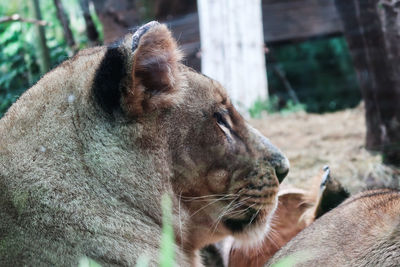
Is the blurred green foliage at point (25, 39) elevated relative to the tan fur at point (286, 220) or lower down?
elevated

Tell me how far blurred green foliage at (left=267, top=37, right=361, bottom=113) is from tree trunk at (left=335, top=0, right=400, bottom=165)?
178cm

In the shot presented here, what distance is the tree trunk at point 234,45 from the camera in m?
4.62

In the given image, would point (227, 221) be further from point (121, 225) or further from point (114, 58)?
point (114, 58)

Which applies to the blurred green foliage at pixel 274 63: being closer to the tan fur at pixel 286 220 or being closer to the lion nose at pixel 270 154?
the lion nose at pixel 270 154

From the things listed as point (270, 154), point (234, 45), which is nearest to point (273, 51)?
point (234, 45)

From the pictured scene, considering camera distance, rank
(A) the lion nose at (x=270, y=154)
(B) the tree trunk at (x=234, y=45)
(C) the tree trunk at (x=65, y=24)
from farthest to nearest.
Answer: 1. (B) the tree trunk at (x=234, y=45)
2. (C) the tree trunk at (x=65, y=24)
3. (A) the lion nose at (x=270, y=154)

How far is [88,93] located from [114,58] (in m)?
0.16

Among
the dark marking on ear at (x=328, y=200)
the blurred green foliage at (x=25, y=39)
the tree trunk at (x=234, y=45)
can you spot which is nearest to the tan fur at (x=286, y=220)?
the dark marking on ear at (x=328, y=200)

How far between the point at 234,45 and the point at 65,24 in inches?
53.1

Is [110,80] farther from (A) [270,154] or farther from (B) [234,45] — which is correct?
(B) [234,45]

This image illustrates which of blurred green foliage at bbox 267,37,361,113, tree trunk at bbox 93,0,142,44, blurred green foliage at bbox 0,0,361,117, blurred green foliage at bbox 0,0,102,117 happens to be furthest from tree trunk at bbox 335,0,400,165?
blurred green foliage at bbox 0,0,102,117

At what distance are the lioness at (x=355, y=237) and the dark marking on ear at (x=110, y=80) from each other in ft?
2.55

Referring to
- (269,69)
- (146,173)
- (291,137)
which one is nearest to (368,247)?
(146,173)

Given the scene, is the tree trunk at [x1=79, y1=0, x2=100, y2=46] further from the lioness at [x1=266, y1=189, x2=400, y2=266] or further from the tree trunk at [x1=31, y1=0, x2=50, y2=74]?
the lioness at [x1=266, y1=189, x2=400, y2=266]
